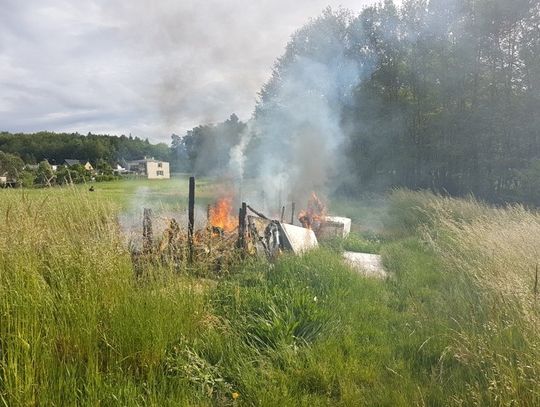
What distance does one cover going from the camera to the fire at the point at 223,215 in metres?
9.11

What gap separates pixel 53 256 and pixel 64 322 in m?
0.74

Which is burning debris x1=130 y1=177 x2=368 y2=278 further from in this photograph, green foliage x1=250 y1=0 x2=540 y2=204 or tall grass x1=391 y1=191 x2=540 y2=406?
green foliage x1=250 y1=0 x2=540 y2=204

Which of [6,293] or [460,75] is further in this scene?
[460,75]

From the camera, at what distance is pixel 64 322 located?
266cm

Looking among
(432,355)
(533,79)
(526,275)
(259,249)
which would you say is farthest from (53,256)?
(533,79)

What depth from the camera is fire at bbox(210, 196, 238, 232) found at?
9.11 meters

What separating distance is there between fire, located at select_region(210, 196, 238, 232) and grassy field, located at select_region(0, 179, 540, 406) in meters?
4.30

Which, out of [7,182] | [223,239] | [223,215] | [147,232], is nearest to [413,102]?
[223,215]

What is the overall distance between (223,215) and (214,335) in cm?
659

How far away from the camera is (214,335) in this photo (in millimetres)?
3270

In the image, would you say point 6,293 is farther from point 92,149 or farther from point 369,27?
point 369,27

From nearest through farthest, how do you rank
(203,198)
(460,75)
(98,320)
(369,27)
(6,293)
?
1. (6,293)
2. (98,320)
3. (203,198)
4. (460,75)
5. (369,27)

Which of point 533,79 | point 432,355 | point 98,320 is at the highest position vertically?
point 533,79

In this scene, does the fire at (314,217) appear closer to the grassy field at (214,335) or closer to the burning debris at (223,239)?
the burning debris at (223,239)
